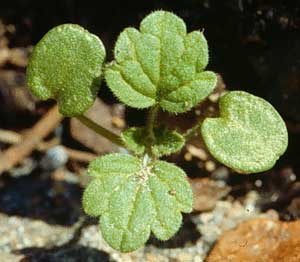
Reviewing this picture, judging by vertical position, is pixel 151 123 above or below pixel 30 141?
above

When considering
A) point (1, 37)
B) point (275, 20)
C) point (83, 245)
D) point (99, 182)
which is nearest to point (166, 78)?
point (99, 182)

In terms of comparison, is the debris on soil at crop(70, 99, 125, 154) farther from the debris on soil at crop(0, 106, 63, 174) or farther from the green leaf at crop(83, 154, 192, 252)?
the green leaf at crop(83, 154, 192, 252)

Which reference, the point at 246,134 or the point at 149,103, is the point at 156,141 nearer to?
the point at 149,103

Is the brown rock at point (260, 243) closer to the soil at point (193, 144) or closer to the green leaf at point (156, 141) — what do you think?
the soil at point (193, 144)

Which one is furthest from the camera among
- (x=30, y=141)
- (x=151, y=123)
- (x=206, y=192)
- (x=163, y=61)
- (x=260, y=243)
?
(x=30, y=141)

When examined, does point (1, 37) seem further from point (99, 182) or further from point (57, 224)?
point (99, 182)

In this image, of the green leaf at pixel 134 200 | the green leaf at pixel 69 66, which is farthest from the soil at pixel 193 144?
the green leaf at pixel 69 66

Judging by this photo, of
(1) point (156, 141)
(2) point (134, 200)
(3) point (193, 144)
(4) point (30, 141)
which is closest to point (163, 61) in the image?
(1) point (156, 141)
